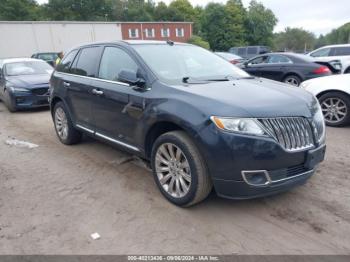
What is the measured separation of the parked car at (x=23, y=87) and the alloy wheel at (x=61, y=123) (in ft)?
11.9

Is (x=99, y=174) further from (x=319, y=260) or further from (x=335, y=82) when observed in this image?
(x=335, y=82)

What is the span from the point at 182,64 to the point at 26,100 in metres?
6.47

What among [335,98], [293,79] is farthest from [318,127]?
[293,79]

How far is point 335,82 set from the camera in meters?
6.48

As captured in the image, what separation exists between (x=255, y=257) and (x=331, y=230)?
34.5 inches

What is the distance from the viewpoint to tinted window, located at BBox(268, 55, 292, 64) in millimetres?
10406

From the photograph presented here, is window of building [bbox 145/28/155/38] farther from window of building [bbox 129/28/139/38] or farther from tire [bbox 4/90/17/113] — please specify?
tire [bbox 4/90/17/113]

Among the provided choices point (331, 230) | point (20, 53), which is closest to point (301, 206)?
point (331, 230)

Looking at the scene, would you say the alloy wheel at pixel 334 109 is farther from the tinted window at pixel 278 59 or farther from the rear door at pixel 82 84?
the rear door at pixel 82 84

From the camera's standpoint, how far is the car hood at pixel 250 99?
3004 mm

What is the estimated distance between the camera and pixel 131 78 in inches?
146

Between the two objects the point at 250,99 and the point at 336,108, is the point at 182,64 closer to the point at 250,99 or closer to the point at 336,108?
the point at 250,99

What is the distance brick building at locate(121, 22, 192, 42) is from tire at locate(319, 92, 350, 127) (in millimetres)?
46366

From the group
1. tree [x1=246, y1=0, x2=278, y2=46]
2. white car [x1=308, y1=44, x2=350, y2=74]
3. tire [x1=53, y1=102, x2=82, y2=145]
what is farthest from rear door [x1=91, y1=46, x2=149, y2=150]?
tree [x1=246, y1=0, x2=278, y2=46]
